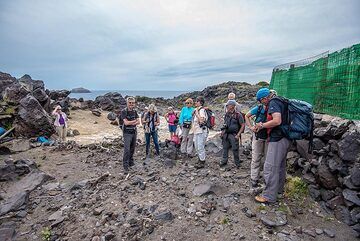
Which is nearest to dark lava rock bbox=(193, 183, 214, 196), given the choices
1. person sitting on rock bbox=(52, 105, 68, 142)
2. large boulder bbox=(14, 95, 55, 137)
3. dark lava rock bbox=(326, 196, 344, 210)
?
dark lava rock bbox=(326, 196, 344, 210)

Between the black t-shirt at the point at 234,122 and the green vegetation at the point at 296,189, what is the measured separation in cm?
233

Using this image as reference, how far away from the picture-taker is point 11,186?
8.75 metres

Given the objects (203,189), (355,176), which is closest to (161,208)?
(203,189)

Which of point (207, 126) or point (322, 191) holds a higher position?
point (207, 126)

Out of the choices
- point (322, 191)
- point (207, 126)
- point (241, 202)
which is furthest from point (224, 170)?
point (322, 191)

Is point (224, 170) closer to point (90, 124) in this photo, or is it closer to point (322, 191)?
A: point (322, 191)

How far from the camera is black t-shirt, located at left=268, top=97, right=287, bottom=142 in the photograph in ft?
18.6

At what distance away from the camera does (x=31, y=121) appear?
1549 centimetres

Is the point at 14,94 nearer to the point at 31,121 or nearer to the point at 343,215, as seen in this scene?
the point at 31,121

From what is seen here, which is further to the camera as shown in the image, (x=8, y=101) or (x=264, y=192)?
(x=8, y=101)

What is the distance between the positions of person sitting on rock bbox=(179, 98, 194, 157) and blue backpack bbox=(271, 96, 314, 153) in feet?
15.4

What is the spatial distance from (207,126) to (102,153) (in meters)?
5.62

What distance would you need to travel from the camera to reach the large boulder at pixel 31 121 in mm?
15484

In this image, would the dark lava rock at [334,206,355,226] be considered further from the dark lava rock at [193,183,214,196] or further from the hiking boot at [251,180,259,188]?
the dark lava rock at [193,183,214,196]
